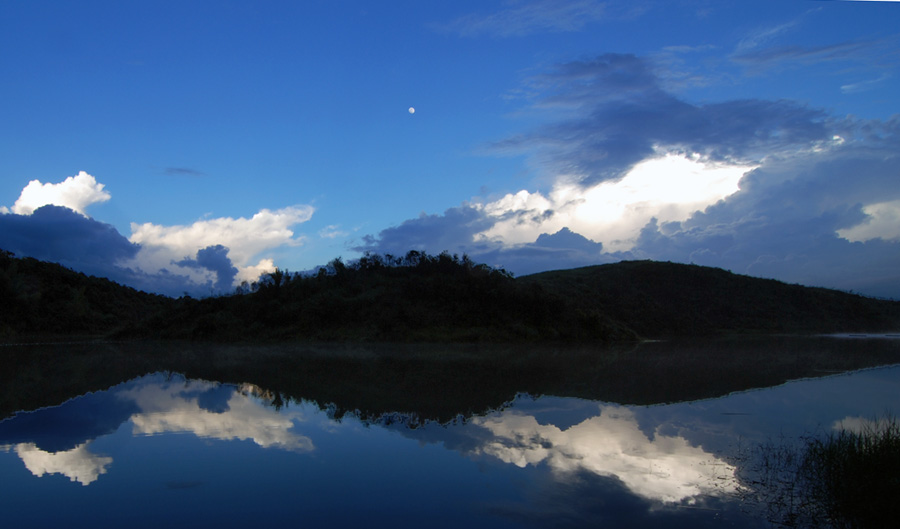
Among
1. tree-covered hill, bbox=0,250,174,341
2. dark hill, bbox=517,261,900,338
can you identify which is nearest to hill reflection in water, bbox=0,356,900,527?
tree-covered hill, bbox=0,250,174,341

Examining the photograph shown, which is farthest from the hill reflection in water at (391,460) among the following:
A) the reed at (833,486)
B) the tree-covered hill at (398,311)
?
the tree-covered hill at (398,311)

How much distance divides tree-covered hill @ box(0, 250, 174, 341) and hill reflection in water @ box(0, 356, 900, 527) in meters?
36.8

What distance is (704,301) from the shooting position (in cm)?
5728

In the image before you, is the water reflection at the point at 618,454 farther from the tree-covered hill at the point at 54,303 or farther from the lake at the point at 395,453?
the tree-covered hill at the point at 54,303

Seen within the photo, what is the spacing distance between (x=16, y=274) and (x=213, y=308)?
23599mm

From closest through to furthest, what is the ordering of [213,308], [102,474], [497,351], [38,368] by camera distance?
[102,474]
[38,368]
[497,351]
[213,308]

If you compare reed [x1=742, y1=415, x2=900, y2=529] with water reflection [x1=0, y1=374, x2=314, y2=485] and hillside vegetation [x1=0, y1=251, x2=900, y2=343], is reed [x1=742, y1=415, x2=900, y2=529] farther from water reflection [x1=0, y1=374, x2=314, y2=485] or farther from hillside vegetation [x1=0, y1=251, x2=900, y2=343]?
hillside vegetation [x1=0, y1=251, x2=900, y2=343]

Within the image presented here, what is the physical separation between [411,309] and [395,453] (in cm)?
2757

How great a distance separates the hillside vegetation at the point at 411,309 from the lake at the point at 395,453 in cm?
1962

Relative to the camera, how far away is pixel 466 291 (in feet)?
122

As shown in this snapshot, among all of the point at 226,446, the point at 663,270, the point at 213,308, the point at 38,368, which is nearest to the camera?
the point at 226,446

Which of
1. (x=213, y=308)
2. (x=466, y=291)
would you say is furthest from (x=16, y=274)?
(x=466, y=291)

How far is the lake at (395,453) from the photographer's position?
5.92m

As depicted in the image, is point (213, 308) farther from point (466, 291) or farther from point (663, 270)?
point (663, 270)
